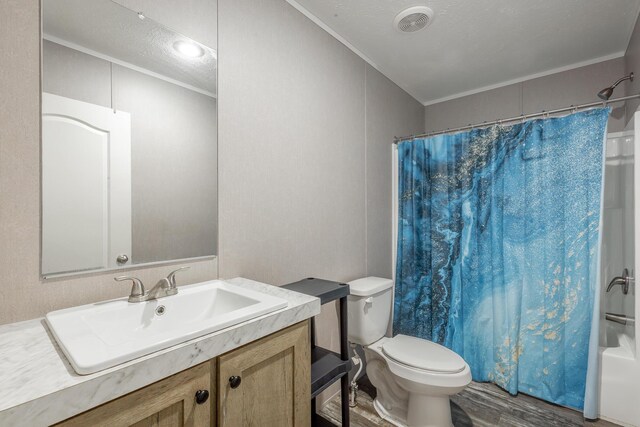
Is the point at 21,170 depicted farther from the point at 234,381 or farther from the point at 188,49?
the point at 234,381

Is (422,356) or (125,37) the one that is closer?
(125,37)

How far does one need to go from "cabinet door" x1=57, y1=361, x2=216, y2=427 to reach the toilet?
47.1 inches

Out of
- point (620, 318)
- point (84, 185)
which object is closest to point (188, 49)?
point (84, 185)

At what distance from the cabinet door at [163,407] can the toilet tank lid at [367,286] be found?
3.92ft

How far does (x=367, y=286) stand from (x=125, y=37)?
1.76 metres

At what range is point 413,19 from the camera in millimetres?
1789

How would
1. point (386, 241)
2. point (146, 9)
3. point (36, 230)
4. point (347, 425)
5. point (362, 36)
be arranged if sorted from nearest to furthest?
point (36, 230) < point (146, 9) < point (347, 425) < point (362, 36) < point (386, 241)

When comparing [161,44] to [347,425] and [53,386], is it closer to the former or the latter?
[53,386]

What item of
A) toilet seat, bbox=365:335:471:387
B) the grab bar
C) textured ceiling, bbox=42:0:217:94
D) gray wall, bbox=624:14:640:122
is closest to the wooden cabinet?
toilet seat, bbox=365:335:471:387

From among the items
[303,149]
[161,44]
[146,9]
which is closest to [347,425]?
[303,149]

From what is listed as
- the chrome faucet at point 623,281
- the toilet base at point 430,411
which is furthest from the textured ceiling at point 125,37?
the chrome faucet at point 623,281

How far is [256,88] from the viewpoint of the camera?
146 centimetres

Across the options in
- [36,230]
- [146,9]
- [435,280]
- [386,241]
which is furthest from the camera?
[386,241]

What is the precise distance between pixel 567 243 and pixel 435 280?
0.86 meters
